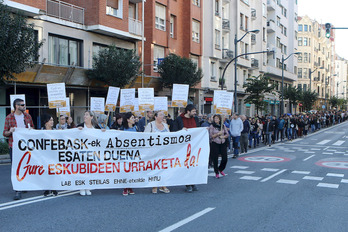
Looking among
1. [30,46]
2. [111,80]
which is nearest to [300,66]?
[111,80]

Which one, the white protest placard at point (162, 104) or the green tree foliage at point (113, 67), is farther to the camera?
the green tree foliage at point (113, 67)

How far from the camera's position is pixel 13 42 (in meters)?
13.7

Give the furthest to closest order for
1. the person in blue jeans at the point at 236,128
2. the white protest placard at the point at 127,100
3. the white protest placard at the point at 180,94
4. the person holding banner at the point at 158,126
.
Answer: the person in blue jeans at the point at 236,128, the white protest placard at the point at 127,100, the white protest placard at the point at 180,94, the person holding banner at the point at 158,126

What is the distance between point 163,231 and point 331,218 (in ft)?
9.49

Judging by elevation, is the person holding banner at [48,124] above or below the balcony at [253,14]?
below

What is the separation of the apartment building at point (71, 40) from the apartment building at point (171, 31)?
7.37 ft

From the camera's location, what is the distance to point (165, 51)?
95.1ft

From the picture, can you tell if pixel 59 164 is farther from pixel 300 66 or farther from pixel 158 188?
pixel 300 66

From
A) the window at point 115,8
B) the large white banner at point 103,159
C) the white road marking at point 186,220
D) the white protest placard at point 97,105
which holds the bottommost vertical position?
the white road marking at point 186,220

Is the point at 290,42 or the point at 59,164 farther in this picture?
the point at 290,42

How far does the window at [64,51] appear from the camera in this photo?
20.0m

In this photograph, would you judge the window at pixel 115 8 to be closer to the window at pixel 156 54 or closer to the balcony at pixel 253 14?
the window at pixel 156 54

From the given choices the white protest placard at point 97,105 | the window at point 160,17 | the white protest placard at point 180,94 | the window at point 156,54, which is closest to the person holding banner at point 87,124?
the white protest placard at point 180,94

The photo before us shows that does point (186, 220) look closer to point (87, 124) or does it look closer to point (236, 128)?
point (87, 124)
